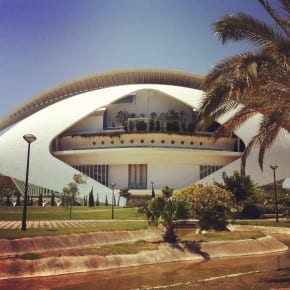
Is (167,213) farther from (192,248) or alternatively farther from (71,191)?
(71,191)

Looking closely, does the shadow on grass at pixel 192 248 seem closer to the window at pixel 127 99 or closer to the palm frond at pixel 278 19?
the palm frond at pixel 278 19

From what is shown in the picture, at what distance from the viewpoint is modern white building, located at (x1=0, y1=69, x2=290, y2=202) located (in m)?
51.0

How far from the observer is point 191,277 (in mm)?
11500

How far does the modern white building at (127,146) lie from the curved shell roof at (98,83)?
19.1 ft

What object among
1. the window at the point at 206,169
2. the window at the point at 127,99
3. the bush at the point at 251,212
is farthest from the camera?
the window at the point at 127,99

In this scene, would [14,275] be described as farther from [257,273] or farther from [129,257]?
[257,273]

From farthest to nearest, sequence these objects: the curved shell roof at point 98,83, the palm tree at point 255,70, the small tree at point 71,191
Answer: the curved shell roof at point 98,83 < the small tree at point 71,191 < the palm tree at point 255,70

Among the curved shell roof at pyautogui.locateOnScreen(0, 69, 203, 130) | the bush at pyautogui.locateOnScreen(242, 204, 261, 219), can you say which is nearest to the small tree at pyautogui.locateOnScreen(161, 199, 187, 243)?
the bush at pyautogui.locateOnScreen(242, 204, 261, 219)

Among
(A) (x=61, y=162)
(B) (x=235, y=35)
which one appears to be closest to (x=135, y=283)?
(B) (x=235, y=35)

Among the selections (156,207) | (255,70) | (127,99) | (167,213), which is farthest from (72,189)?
(255,70)

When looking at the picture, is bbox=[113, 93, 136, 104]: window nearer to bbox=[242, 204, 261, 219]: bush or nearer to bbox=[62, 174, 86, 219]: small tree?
bbox=[62, 174, 86, 219]: small tree

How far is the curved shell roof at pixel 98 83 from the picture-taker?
2488 inches

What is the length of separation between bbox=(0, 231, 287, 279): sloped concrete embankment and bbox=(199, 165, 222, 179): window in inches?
1422

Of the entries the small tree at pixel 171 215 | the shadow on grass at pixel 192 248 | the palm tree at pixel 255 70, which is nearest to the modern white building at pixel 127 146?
the small tree at pixel 171 215
